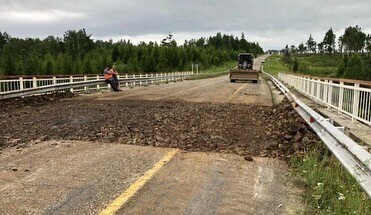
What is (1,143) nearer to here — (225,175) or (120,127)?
(120,127)

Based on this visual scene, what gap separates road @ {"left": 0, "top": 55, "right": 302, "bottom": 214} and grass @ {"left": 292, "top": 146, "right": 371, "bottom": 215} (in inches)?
9.1

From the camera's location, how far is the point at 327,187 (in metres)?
5.20

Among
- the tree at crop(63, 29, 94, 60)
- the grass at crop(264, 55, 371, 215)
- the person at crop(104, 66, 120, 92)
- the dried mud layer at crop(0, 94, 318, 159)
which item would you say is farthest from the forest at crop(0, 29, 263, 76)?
the grass at crop(264, 55, 371, 215)

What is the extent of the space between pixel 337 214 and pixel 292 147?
3491 mm

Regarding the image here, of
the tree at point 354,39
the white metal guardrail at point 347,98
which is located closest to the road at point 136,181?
the white metal guardrail at point 347,98

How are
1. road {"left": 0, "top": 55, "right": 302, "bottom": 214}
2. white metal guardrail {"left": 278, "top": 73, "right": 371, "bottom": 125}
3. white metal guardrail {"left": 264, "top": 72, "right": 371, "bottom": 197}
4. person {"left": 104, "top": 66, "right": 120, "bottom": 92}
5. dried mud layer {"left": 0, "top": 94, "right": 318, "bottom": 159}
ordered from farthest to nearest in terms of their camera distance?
person {"left": 104, "top": 66, "right": 120, "bottom": 92}
white metal guardrail {"left": 278, "top": 73, "right": 371, "bottom": 125}
dried mud layer {"left": 0, "top": 94, "right": 318, "bottom": 159}
road {"left": 0, "top": 55, "right": 302, "bottom": 214}
white metal guardrail {"left": 264, "top": 72, "right": 371, "bottom": 197}

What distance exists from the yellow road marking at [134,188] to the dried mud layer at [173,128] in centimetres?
123

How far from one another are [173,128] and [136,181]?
13.7 ft

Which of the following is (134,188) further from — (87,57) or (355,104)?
(87,57)

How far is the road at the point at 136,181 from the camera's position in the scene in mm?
4500

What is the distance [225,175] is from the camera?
583cm

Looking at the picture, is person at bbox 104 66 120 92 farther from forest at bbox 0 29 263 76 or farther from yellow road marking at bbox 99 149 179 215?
forest at bbox 0 29 263 76

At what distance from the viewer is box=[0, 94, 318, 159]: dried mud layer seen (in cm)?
782

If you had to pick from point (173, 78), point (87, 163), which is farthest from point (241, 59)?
point (87, 163)
